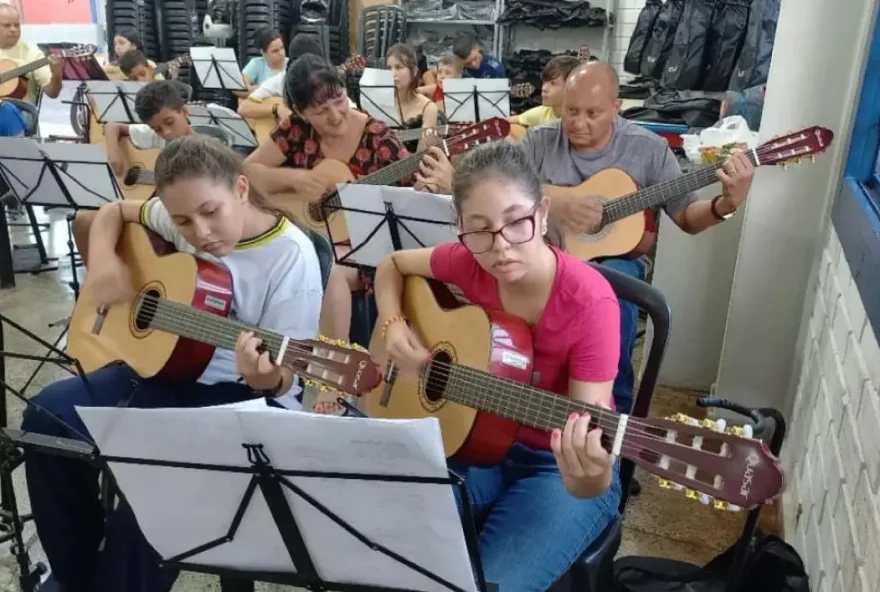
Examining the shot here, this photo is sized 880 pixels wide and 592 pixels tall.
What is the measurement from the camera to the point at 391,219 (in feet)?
6.91

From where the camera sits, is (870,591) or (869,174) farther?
(869,174)

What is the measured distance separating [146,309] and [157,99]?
5.42 ft

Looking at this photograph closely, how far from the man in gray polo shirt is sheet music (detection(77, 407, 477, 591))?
142 centimetres

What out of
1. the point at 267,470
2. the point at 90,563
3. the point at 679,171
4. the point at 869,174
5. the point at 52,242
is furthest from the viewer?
the point at 52,242

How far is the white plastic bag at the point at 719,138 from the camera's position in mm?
3256

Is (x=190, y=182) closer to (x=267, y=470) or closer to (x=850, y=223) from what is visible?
(x=267, y=470)

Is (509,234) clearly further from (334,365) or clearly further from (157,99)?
(157,99)

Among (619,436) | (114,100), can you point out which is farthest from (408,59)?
(619,436)

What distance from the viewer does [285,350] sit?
1.49 meters

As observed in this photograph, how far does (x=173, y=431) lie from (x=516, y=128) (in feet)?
8.95

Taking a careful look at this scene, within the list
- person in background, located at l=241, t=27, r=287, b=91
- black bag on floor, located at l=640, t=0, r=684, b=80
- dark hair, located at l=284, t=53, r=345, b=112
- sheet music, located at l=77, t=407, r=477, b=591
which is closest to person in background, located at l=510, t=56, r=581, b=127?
dark hair, located at l=284, t=53, r=345, b=112

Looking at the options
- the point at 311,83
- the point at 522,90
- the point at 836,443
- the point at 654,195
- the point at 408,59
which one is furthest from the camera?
the point at 522,90

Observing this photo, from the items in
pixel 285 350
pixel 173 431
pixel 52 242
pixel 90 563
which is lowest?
pixel 52 242

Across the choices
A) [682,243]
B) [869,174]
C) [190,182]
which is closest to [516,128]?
[682,243]
